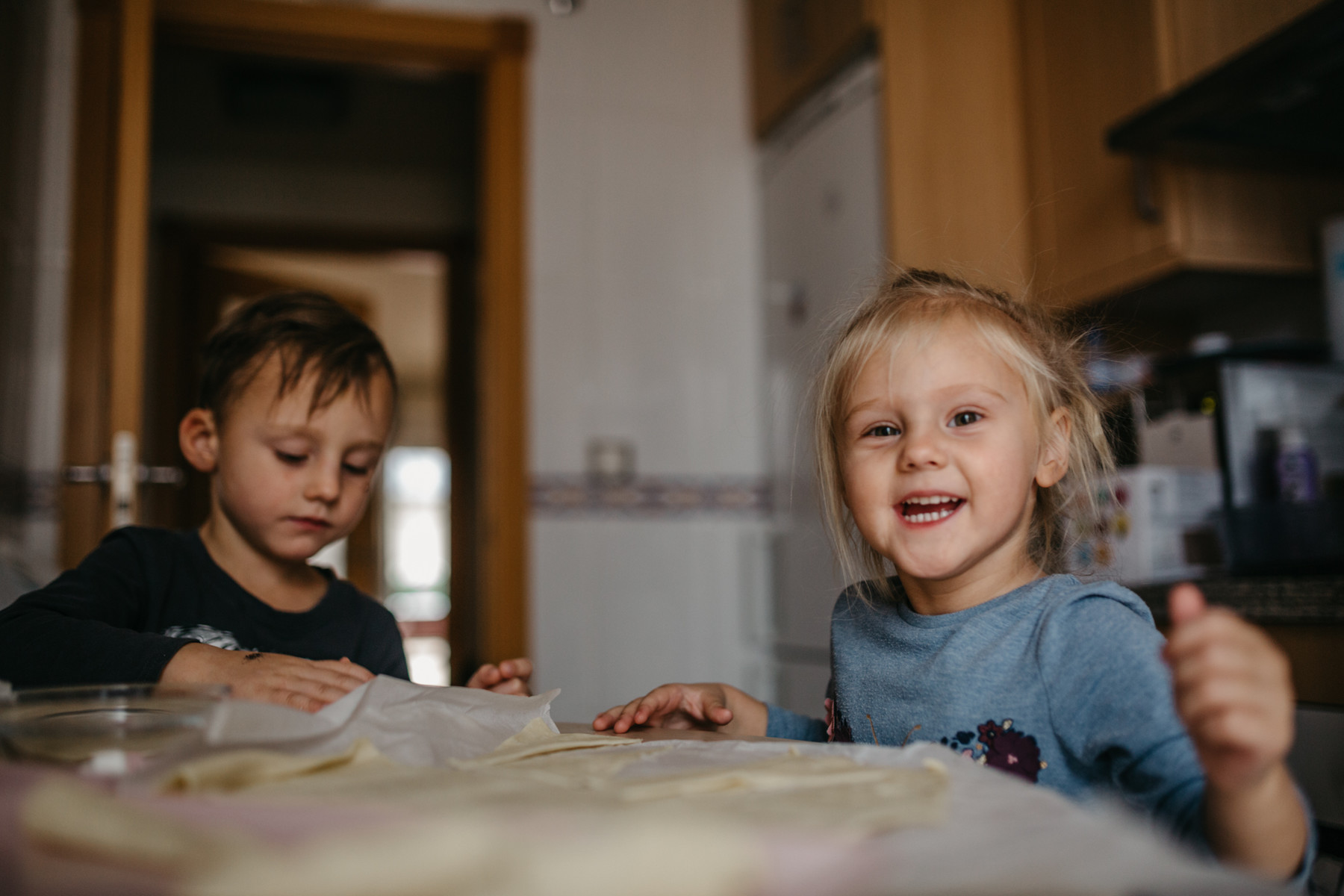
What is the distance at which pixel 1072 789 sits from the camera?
23.9 inches

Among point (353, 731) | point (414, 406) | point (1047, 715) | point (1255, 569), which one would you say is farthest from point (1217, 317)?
point (414, 406)

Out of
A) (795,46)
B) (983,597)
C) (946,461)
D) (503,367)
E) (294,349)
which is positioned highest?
(795,46)

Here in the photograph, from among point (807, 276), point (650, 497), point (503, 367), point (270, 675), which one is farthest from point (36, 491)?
point (270, 675)

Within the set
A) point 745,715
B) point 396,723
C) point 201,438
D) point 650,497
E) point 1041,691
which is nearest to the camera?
point 396,723

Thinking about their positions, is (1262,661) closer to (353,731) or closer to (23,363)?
(353,731)

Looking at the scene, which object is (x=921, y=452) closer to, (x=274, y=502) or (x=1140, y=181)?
(x=274, y=502)

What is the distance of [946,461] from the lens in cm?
74

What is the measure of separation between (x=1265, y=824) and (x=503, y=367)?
2.20 meters

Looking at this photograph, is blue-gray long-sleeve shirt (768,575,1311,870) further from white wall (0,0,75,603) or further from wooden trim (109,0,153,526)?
white wall (0,0,75,603)

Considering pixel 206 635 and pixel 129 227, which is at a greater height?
pixel 129 227

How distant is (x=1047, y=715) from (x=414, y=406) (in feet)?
26.4

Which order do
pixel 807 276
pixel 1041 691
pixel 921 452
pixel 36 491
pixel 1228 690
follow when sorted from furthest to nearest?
pixel 807 276
pixel 36 491
pixel 921 452
pixel 1041 691
pixel 1228 690

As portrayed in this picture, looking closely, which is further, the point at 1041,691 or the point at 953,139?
the point at 953,139

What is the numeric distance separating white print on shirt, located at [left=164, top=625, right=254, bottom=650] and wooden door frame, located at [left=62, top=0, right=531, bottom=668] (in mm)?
1034
